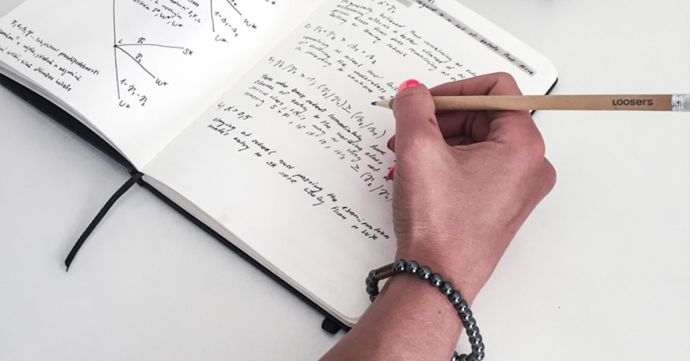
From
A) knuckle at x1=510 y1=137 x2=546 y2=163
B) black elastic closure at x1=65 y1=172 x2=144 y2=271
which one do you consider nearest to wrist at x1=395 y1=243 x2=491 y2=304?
knuckle at x1=510 y1=137 x2=546 y2=163

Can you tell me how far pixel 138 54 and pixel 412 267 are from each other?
0.40 metres

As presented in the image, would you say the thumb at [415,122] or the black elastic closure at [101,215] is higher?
the thumb at [415,122]

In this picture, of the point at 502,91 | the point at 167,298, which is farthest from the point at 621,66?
the point at 167,298

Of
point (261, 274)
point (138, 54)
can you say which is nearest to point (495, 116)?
point (261, 274)

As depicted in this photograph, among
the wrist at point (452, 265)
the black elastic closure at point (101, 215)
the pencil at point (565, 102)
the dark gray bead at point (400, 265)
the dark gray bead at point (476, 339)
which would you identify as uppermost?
the pencil at point (565, 102)

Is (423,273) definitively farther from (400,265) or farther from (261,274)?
(261,274)

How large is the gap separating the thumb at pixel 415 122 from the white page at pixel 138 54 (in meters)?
0.22

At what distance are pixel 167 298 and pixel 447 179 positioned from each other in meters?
0.30

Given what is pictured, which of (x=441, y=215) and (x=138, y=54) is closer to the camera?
(x=441, y=215)

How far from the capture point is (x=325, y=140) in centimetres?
78

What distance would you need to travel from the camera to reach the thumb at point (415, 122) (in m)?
0.66

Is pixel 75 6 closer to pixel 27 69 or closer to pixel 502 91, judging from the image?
pixel 27 69

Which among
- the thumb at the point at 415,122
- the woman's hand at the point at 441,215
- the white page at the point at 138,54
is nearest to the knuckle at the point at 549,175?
the woman's hand at the point at 441,215

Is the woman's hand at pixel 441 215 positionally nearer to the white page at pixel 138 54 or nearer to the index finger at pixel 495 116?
the index finger at pixel 495 116
